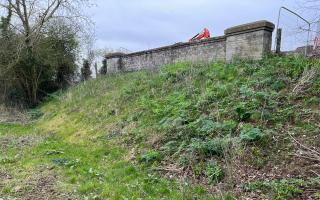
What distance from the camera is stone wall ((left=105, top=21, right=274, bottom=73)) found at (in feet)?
30.0

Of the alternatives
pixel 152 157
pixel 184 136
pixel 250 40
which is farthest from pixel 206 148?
pixel 250 40

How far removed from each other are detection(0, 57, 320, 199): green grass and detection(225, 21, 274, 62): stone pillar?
23.7 inches

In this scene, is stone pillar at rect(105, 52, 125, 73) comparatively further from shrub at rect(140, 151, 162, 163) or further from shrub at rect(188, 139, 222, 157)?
shrub at rect(188, 139, 222, 157)

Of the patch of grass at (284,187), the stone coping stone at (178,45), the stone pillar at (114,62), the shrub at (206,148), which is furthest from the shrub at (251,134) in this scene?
the stone pillar at (114,62)

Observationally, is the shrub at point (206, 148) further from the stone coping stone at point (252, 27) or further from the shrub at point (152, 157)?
the stone coping stone at point (252, 27)

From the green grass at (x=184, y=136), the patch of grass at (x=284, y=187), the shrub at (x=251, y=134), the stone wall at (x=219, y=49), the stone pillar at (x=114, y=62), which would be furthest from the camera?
the stone pillar at (x=114, y=62)

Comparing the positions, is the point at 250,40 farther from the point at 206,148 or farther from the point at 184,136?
the point at 206,148

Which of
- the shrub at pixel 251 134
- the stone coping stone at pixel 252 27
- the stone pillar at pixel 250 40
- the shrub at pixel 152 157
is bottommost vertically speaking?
the shrub at pixel 152 157

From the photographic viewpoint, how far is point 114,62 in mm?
16906

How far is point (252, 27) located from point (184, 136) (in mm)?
4697

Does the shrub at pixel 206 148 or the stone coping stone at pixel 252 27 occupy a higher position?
the stone coping stone at pixel 252 27

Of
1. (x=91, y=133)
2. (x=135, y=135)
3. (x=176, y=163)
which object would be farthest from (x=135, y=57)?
(x=176, y=163)

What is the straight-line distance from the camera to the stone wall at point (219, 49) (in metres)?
9.16

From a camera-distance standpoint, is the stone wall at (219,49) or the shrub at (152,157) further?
the stone wall at (219,49)
